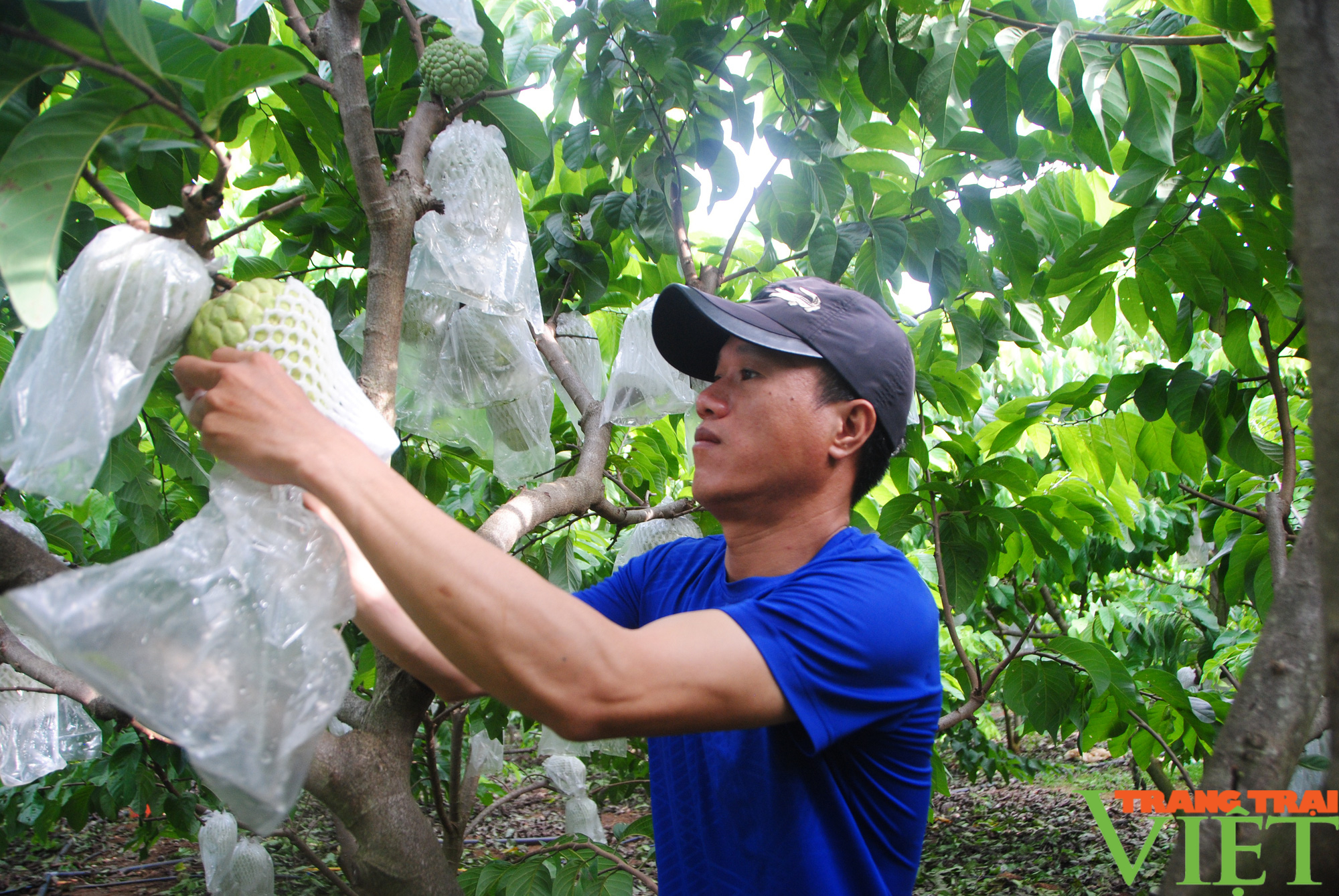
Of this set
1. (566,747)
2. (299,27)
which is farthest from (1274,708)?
(566,747)

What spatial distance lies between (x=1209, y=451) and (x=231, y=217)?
415 cm

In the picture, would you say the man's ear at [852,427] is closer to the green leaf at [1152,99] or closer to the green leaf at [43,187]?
the green leaf at [1152,99]

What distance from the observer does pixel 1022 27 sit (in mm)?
1518

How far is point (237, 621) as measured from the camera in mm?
822

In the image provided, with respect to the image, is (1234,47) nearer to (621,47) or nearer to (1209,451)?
(1209,451)

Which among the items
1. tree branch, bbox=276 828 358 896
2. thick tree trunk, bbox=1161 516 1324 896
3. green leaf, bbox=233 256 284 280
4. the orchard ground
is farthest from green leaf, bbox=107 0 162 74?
the orchard ground

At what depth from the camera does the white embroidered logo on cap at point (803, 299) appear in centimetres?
129

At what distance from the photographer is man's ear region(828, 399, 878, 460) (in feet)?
4.17

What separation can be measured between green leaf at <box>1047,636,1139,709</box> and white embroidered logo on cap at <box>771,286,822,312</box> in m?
1.18

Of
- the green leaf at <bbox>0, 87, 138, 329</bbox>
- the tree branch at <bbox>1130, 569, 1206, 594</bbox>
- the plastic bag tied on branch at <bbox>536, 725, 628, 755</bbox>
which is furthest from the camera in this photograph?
the tree branch at <bbox>1130, 569, 1206, 594</bbox>

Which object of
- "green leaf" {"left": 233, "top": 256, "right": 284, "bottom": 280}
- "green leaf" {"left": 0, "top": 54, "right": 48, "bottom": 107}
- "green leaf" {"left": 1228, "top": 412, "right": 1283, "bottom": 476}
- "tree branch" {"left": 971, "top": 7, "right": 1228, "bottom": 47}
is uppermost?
"tree branch" {"left": 971, "top": 7, "right": 1228, "bottom": 47}

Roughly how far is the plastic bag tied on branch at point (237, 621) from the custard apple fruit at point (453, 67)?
68cm

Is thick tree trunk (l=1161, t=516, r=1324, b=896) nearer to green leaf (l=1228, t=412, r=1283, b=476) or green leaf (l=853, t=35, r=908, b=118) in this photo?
green leaf (l=853, t=35, r=908, b=118)

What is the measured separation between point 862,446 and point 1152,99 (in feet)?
2.33
